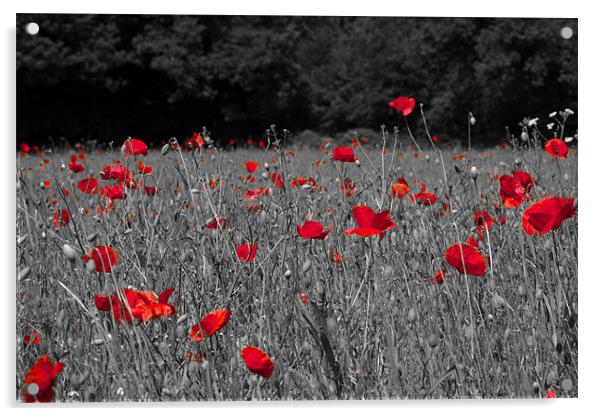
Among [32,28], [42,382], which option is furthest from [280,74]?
[42,382]

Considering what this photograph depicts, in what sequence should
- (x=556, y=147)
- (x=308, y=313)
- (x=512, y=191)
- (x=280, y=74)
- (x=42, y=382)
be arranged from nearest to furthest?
(x=42, y=382), (x=308, y=313), (x=512, y=191), (x=556, y=147), (x=280, y=74)

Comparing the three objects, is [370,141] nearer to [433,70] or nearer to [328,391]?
[433,70]

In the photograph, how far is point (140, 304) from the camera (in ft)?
3.49

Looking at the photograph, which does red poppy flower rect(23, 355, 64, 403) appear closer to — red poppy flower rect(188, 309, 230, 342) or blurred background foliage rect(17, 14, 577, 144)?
red poppy flower rect(188, 309, 230, 342)

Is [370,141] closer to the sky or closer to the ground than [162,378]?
A: closer to the sky

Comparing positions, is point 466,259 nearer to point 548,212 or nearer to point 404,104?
point 548,212

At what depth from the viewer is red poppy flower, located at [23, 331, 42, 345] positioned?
141 cm

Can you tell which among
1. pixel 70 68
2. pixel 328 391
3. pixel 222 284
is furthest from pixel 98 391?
pixel 70 68

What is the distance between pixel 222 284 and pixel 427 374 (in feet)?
1.44

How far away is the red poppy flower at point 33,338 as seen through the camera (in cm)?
141

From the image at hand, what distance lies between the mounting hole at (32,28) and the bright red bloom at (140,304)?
96 centimetres

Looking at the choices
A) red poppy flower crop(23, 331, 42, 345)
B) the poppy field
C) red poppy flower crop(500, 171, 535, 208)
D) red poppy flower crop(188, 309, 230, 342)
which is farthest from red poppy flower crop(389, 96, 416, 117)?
red poppy flower crop(23, 331, 42, 345)
